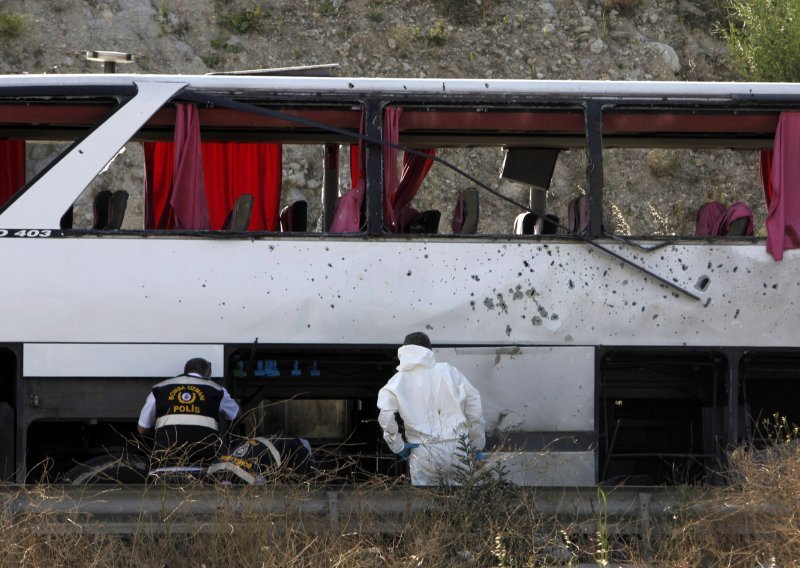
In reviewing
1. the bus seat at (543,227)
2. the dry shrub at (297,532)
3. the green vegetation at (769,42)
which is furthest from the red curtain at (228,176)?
the green vegetation at (769,42)

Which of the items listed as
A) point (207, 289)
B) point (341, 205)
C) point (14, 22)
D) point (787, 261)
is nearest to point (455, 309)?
point (341, 205)

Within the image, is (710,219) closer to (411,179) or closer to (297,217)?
(411,179)

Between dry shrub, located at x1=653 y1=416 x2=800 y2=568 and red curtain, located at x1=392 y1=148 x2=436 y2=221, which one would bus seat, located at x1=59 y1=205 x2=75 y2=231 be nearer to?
red curtain, located at x1=392 y1=148 x2=436 y2=221

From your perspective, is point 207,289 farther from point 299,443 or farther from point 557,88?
point 557,88

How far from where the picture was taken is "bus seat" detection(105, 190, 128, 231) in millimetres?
8180

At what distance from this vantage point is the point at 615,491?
261 inches

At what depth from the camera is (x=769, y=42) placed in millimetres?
23906

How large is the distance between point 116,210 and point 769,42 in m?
18.8

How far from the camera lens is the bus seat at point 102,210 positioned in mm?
8110

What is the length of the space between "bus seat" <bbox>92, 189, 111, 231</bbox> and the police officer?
1536 millimetres

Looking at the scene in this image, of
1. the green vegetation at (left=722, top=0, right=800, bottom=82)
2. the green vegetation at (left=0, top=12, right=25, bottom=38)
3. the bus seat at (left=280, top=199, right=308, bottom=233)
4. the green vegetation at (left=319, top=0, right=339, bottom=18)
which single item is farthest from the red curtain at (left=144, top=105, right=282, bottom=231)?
the green vegetation at (left=722, top=0, right=800, bottom=82)

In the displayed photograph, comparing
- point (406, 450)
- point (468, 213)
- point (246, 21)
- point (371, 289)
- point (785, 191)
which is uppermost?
point (246, 21)

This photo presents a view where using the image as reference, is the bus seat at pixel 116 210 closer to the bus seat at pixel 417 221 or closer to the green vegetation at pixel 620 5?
the bus seat at pixel 417 221

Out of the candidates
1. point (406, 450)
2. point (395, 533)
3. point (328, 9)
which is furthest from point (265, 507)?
point (328, 9)
